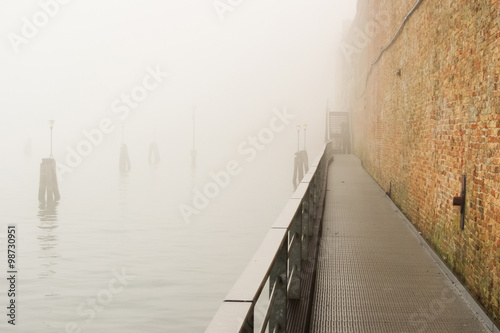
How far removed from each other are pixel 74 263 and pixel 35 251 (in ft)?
7.91

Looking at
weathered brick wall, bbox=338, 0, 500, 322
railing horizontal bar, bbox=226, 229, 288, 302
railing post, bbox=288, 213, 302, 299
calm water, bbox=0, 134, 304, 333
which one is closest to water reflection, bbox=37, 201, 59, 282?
calm water, bbox=0, 134, 304, 333

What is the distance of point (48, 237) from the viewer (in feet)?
69.8

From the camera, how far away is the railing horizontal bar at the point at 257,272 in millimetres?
1938

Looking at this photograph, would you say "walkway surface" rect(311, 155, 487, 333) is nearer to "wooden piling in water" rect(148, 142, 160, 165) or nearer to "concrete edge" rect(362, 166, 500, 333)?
"concrete edge" rect(362, 166, 500, 333)

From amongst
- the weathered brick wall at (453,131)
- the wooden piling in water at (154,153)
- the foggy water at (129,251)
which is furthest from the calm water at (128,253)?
the wooden piling in water at (154,153)

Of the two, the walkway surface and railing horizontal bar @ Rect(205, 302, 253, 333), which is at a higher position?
railing horizontal bar @ Rect(205, 302, 253, 333)

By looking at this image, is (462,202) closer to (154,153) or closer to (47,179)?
(47,179)

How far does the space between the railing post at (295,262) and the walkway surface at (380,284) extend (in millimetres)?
207

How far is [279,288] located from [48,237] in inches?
781

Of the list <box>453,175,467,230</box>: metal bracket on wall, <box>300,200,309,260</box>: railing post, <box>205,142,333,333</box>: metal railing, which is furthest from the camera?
<box>300,200,309,260</box>: railing post

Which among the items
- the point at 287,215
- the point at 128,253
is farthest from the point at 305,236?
the point at 128,253

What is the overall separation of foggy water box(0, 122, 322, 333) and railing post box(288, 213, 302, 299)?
7.29 m

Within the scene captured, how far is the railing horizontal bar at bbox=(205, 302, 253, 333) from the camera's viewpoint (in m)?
1.62

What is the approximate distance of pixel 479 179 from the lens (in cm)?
465
